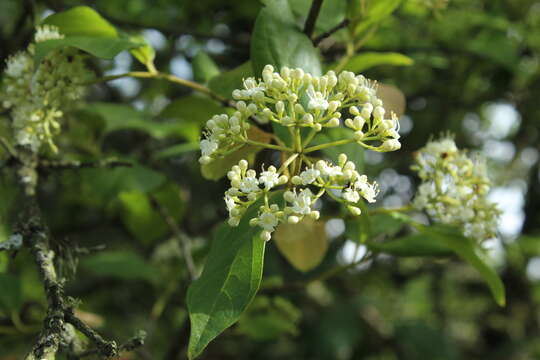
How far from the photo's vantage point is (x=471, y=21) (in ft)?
11.8

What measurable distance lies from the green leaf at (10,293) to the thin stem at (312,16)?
4.63 ft

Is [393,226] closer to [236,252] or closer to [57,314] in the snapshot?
[236,252]

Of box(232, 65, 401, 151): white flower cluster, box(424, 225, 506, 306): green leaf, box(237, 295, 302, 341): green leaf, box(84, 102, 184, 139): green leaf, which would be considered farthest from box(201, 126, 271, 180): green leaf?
box(237, 295, 302, 341): green leaf

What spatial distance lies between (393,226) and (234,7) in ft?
6.73

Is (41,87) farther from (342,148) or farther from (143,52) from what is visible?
(342,148)

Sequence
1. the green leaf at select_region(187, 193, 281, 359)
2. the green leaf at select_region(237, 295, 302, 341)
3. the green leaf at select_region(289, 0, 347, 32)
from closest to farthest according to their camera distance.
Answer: the green leaf at select_region(187, 193, 281, 359) → the green leaf at select_region(289, 0, 347, 32) → the green leaf at select_region(237, 295, 302, 341)

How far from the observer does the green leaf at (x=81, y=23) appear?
179cm

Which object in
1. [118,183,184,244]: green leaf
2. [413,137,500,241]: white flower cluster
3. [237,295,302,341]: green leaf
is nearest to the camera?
[413,137,500,241]: white flower cluster

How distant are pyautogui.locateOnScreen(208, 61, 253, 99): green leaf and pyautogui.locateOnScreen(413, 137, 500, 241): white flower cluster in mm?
650

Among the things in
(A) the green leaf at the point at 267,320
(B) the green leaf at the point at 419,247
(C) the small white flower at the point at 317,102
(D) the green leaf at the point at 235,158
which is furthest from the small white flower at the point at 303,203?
(A) the green leaf at the point at 267,320

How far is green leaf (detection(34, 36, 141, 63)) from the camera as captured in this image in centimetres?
158

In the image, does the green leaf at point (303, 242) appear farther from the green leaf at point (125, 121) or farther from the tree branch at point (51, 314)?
the green leaf at point (125, 121)

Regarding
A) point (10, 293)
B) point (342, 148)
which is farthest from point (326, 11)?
point (10, 293)

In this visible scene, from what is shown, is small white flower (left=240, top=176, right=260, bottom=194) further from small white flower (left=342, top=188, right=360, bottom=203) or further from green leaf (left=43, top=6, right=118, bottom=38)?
green leaf (left=43, top=6, right=118, bottom=38)
